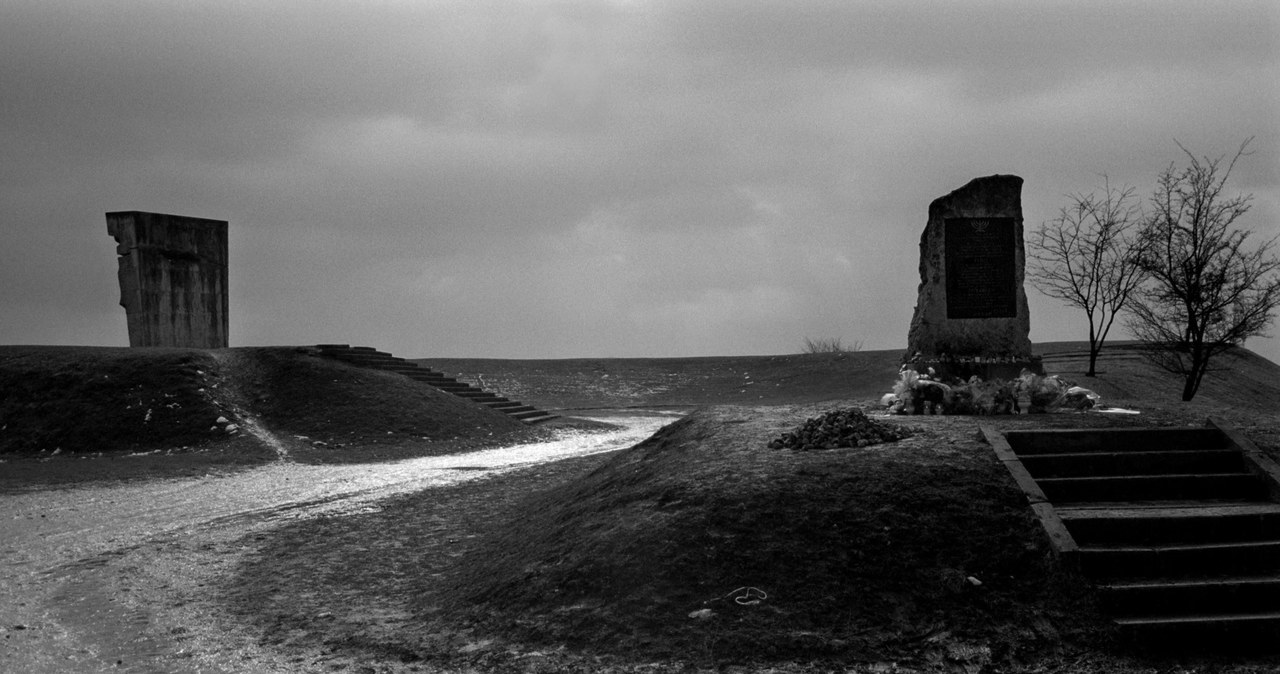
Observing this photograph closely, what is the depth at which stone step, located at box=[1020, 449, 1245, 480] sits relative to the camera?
9.98 metres

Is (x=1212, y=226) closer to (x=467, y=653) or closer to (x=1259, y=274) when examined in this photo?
(x=1259, y=274)

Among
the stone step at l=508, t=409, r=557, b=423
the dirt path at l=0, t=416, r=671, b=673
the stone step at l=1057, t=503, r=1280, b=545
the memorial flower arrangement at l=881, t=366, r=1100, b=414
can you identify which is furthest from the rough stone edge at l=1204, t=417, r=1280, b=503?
the stone step at l=508, t=409, r=557, b=423

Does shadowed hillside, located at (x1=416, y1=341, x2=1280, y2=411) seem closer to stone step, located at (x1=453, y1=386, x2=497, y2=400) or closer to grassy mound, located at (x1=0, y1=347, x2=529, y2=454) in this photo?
stone step, located at (x1=453, y1=386, x2=497, y2=400)

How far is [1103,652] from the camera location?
7141 millimetres

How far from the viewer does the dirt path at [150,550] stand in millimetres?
7812

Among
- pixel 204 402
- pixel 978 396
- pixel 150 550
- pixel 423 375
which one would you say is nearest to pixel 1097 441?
pixel 978 396

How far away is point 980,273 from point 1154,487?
20.9ft

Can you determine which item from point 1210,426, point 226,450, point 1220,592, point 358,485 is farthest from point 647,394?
point 1220,592

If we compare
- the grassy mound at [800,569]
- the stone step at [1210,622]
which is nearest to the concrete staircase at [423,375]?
the grassy mound at [800,569]

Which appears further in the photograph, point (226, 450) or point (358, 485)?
point (226, 450)

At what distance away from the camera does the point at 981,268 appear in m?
15.5

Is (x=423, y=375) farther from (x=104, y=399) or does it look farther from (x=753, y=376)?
(x=753, y=376)

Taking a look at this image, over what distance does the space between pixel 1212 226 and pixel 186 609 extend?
23822 mm

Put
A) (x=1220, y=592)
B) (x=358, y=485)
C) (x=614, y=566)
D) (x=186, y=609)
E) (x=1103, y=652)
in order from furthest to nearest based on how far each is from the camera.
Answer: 1. (x=358, y=485)
2. (x=186, y=609)
3. (x=614, y=566)
4. (x=1220, y=592)
5. (x=1103, y=652)
